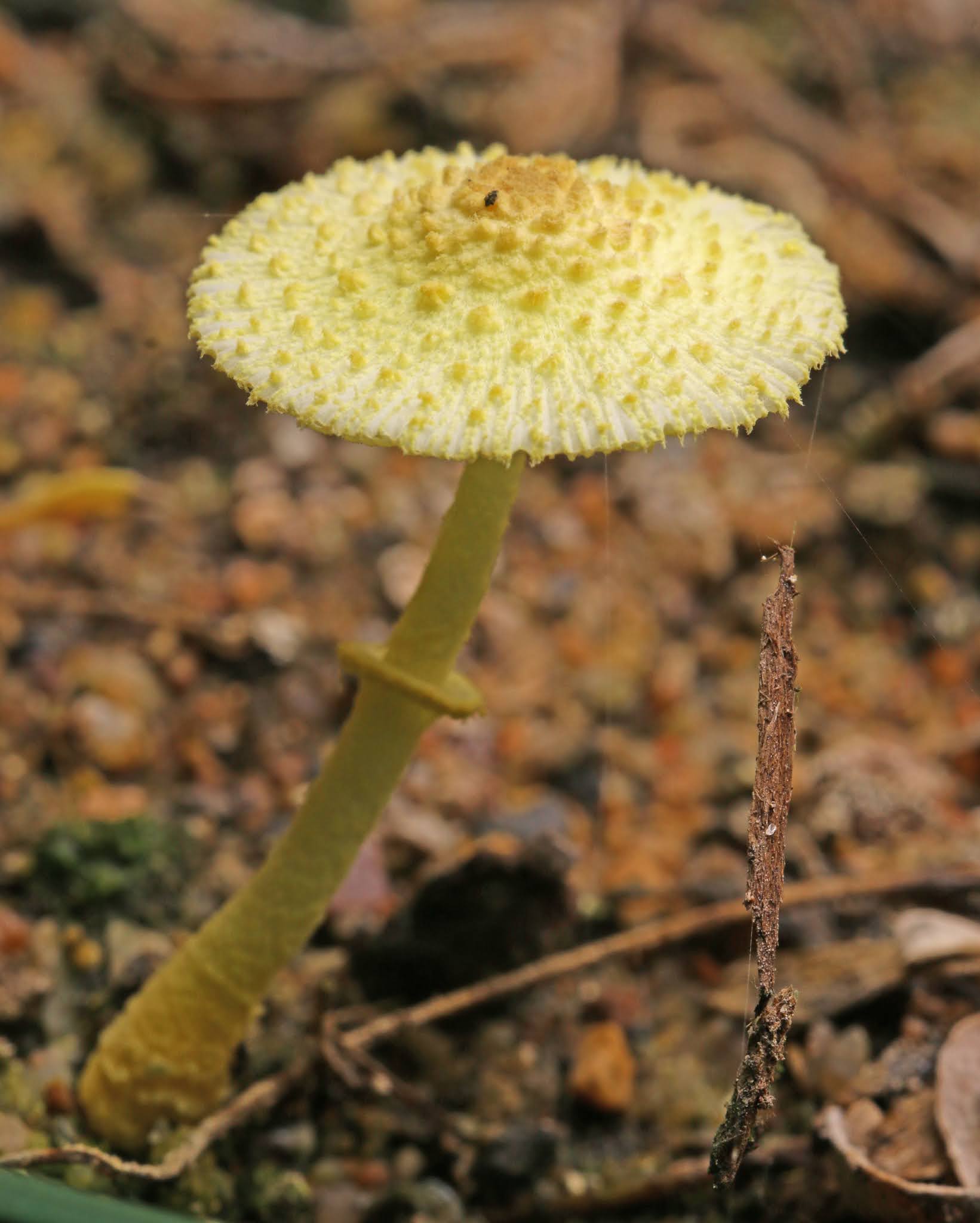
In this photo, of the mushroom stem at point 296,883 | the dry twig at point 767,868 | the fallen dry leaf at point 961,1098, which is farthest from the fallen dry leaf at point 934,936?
the mushroom stem at point 296,883

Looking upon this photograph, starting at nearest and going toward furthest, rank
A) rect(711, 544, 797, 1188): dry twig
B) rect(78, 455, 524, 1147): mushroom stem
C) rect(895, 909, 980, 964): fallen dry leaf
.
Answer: rect(711, 544, 797, 1188): dry twig → rect(78, 455, 524, 1147): mushroom stem → rect(895, 909, 980, 964): fallen dry leaf

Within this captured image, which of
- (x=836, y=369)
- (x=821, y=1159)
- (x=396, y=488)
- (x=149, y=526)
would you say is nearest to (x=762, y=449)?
Answer: (x=836, y=369)

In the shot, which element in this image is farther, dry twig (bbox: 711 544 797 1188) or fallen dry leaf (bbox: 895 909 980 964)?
fallen dry leaf (bbox: 895 909 980 964)

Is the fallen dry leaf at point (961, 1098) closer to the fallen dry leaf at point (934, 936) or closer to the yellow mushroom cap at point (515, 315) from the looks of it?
the fallen dry leaf at point (934, 936)

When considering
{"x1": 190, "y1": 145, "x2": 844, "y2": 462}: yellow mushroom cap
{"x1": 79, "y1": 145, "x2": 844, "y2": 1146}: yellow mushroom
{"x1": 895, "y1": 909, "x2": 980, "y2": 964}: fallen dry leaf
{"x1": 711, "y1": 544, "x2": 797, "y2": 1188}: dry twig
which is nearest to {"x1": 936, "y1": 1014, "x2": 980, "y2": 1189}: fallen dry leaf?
{"x1": 895, "y1": 909, "x2": 980, "y2": 964}: fallen dry leaf

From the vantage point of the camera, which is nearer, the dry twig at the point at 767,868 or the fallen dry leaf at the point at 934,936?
the dry twig at the point at 767,868

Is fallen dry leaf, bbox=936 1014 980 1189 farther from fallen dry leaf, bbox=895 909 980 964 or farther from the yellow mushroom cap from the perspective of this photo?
the yellow mushroom cap

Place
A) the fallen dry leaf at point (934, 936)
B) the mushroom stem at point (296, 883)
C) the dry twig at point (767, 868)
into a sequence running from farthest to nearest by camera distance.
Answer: the fallen dry leaf at point (934, 936) < the mushroom stem at point (296, 883) < the dry twig at point (767, 868)
